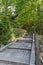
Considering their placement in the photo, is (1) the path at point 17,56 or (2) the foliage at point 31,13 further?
(2) the foliage at point 31,13

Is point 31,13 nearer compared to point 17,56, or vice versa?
point 17,56

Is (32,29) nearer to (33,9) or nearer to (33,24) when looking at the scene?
(33,24)

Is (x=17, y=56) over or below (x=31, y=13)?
below

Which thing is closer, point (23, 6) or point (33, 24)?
point (23, 6)

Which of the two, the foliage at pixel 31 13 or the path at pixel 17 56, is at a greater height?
the foliage at pixel 31 13

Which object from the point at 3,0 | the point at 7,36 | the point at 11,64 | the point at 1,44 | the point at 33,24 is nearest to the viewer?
the point at 11,64

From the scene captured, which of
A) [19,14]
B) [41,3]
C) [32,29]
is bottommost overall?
[32,29]

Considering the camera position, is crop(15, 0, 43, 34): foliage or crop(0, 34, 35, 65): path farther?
crop(15, 0, 43, 34): foliage

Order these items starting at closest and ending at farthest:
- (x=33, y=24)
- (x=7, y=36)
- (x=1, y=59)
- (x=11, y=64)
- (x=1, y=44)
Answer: (x=11, y=64) < (x=1, y=59) < (x=1, y=44) < (x=7, y=36) < (x=33, y=24)

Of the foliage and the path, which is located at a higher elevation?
the foliage

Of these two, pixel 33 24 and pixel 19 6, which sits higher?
pixel 19 6

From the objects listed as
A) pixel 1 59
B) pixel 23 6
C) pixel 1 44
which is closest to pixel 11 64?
pixel 1 59

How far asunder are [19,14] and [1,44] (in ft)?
32.4

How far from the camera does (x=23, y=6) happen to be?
1803cm
